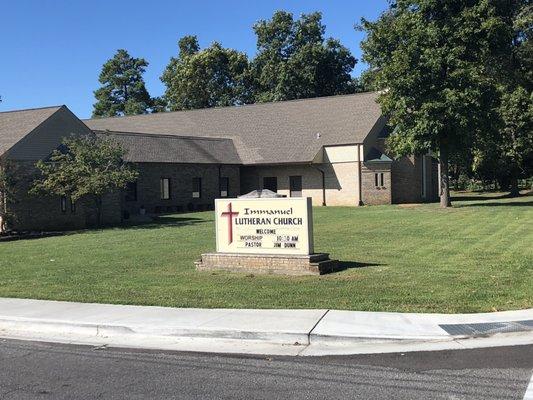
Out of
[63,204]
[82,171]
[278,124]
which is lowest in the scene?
[63,204]

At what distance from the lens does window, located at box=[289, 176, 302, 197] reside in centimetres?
4459

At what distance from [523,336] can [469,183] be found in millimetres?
63812

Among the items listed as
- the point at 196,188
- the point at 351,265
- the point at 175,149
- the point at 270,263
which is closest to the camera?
the point at 270,263

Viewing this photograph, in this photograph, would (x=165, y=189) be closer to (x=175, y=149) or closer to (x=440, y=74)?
Answer: (x=175, y=149)

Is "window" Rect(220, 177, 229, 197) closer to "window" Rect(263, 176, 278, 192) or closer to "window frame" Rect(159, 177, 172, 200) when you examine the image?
"window" Rect(263, 176, 278, 192)

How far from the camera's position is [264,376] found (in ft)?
20.9

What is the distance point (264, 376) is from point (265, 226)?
7092mm

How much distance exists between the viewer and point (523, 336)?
763cm

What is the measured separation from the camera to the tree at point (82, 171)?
2789 centimetres

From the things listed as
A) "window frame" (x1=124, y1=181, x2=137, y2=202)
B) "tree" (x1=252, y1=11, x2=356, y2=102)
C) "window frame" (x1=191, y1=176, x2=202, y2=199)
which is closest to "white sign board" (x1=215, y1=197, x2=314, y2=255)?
"window frame" (x1=124, y1=181, x2=137, y2=202)

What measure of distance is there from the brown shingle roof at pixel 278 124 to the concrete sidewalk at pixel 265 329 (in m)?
33.7

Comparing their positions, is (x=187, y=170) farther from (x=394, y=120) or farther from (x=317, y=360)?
(x=317, y=360)

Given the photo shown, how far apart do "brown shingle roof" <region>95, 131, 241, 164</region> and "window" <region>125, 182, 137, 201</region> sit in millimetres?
1573

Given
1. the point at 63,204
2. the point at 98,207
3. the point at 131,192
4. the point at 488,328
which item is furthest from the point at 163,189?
the point at 488,328
